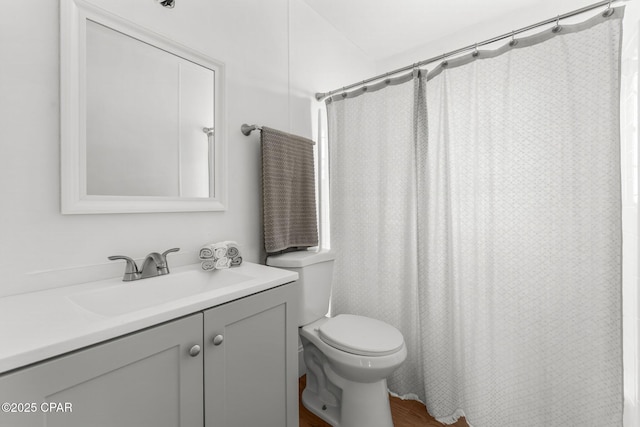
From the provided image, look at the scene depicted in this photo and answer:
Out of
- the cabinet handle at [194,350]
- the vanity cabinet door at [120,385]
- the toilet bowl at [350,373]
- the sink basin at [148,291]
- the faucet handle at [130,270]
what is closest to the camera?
the vanity cabinet door at [120,385]

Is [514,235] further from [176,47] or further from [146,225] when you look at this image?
[176,47]

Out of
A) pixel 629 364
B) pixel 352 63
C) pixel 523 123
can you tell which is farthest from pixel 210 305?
pixel 352 63

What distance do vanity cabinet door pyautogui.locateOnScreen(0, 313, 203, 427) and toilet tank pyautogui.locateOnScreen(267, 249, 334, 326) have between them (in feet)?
2.40

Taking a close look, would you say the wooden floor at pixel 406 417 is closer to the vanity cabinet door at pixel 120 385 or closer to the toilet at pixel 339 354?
the toilet at pixel 339 354

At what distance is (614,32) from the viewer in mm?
1106

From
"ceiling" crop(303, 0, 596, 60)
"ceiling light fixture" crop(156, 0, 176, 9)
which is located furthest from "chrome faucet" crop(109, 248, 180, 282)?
"ceiling" crop(303, 0, 596, 60)

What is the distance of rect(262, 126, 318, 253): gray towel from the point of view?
154 cm

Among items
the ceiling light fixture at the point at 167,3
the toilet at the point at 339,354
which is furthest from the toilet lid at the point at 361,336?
the ceiling light fixture at the point at 167,3

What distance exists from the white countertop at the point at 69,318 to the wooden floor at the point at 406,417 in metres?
0.97

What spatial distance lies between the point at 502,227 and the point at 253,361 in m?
1.26

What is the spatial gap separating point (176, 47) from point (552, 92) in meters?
1.68

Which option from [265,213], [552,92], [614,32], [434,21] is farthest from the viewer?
[434,21]

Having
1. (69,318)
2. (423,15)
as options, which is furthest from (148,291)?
(423,15)

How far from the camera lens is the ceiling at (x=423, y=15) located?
183 cm
